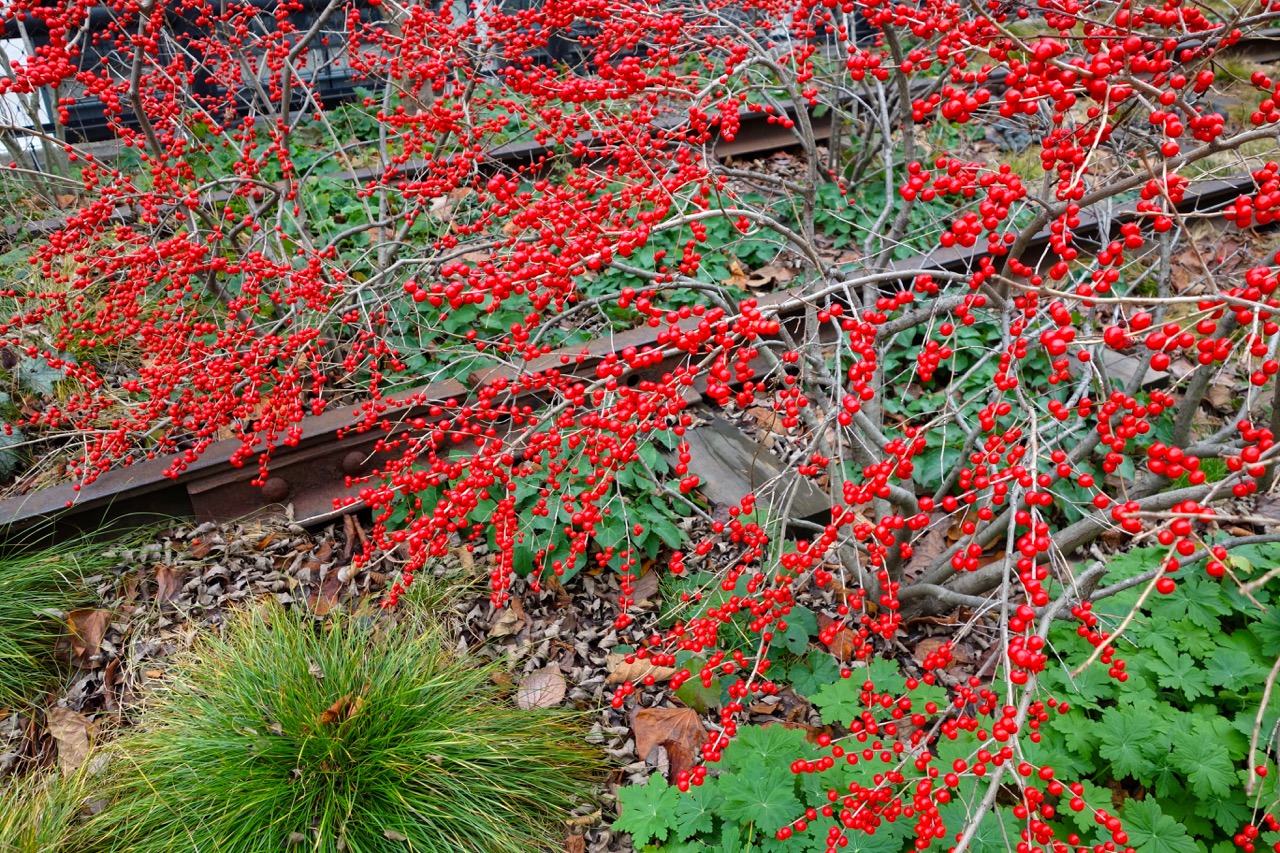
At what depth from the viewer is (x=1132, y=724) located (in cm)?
248

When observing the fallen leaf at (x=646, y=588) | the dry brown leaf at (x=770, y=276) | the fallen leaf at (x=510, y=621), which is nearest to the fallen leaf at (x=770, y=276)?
the dry brown leaf at (x=770, y=276)

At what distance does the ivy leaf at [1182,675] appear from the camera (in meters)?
2.58

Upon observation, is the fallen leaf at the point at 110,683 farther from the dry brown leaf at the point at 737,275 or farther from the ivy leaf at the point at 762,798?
the dry brown leaf at the point at 737,275

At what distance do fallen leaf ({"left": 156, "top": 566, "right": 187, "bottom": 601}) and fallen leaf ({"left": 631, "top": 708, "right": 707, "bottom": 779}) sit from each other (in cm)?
201

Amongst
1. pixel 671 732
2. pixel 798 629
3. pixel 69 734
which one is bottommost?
pixel 671 732

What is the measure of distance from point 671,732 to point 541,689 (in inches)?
20.8

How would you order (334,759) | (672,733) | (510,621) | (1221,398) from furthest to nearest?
(1221,398) < (510,621) < (672,733) < (334,759)

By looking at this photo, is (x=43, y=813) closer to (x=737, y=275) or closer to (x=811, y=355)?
(x=811, y=355)

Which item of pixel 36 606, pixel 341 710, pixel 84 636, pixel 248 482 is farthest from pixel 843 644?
pixel 36 606

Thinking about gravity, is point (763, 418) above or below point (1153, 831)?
below

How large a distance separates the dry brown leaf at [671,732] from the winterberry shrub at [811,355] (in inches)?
5.3

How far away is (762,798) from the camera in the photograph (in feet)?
7.83

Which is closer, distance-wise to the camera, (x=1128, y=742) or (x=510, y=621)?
(x=1128, y=742)

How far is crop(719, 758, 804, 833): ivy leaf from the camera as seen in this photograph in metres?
2.35
